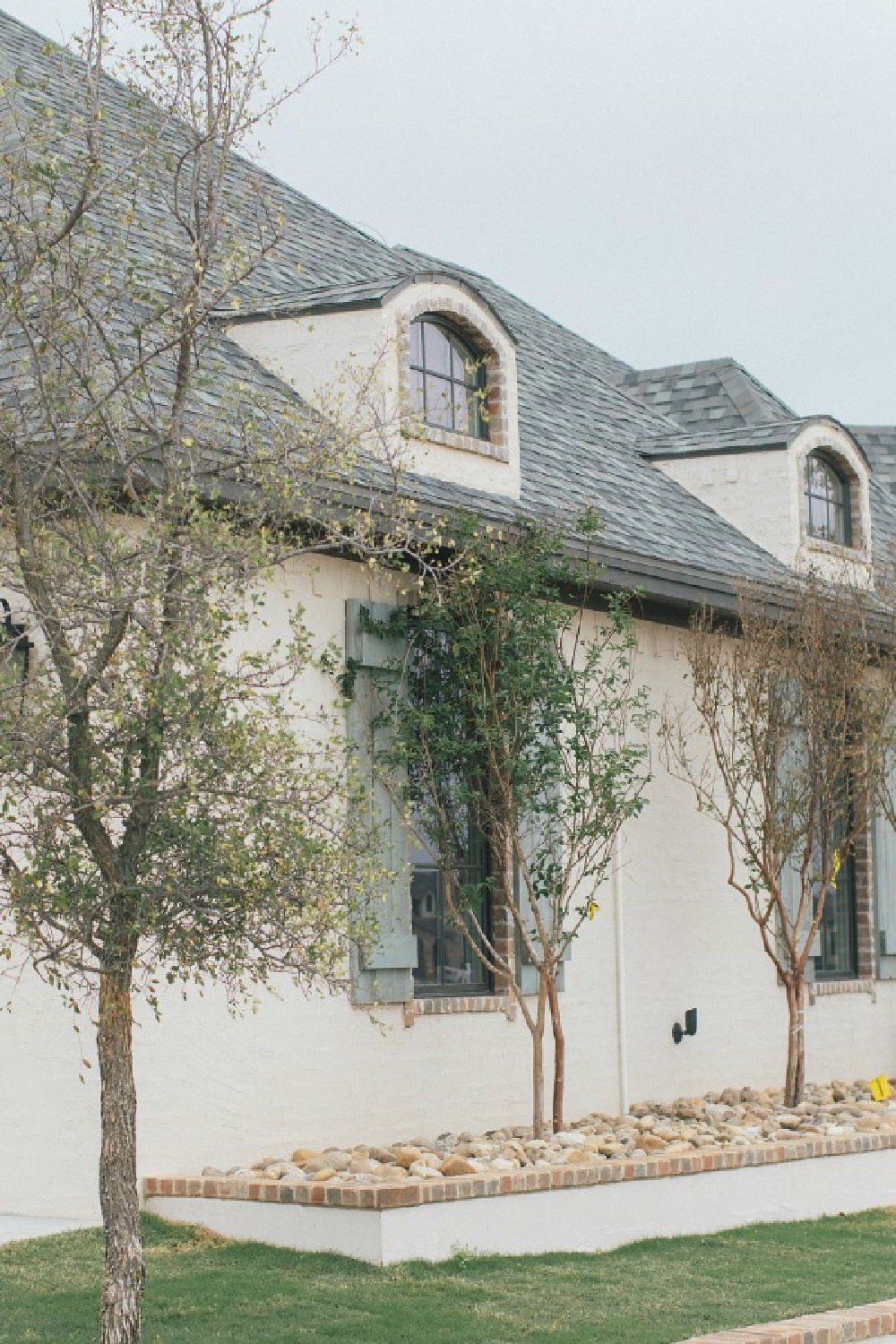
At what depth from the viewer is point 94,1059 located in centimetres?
900

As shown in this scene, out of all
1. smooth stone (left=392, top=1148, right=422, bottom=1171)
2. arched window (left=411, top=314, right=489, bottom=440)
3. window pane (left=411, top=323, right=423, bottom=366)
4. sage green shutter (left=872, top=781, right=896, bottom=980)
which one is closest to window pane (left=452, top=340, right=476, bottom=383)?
arched window (left=411, top=314, right=489, bottom=440)

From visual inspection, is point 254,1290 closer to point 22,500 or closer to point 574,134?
point 22,500

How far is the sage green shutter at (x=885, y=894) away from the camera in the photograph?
15.0 meters

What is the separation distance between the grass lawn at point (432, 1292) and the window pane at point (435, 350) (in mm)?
5330

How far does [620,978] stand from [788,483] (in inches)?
178

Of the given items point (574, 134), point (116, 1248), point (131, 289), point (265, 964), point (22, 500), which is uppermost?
point (574, 134)

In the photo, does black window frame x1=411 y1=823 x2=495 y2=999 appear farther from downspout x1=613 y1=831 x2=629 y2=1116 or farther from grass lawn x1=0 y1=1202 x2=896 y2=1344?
grass lawn x1=0 y1=1202 x2=896 y2=1344

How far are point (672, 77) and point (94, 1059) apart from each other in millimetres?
10755

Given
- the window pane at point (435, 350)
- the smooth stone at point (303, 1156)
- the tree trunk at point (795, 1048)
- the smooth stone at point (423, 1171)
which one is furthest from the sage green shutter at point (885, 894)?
the smooth stone at point (423, 1171)

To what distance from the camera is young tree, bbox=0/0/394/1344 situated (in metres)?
6.09

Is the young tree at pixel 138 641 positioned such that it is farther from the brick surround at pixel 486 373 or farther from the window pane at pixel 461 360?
the window pane at pixel 461 360

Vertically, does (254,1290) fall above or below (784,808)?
below

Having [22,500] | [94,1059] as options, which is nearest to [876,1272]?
[94,1059]

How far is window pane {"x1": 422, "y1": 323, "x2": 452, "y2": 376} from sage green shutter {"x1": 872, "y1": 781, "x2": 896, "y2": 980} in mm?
5212
